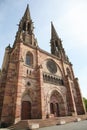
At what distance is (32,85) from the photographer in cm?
1884

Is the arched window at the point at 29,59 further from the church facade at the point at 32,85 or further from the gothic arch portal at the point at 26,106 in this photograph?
the gothic arch portal at the point at 26,106

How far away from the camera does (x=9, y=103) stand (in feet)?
51.2

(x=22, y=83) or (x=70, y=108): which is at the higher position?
(x=22, y=83)

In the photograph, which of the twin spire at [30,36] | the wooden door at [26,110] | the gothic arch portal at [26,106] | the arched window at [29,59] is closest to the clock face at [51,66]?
the arched window at [29,59]

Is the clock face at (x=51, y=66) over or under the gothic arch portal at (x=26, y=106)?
over

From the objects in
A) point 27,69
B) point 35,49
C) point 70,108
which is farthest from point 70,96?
point 35,49

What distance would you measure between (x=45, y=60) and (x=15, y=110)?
42.2 ft

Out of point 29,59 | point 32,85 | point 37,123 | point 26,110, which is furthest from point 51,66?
point 37,123

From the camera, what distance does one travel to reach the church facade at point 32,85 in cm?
1592

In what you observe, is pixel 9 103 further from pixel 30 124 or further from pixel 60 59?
pixel 60 59

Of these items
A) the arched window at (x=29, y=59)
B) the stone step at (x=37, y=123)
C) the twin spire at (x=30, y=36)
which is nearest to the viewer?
the stone step at (x=37, y=123)

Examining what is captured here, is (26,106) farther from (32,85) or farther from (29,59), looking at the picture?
(29,59)

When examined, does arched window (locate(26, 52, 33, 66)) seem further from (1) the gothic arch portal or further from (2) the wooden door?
(2) the wooden door

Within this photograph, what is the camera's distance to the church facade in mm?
15922
